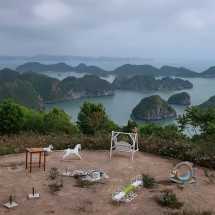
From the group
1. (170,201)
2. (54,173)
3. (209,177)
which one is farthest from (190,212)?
(54,173)

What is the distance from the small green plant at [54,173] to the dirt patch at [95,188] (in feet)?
0.34

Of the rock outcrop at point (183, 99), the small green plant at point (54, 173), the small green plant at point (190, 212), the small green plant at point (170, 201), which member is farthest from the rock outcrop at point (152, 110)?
the small green plant at point (190, 212)

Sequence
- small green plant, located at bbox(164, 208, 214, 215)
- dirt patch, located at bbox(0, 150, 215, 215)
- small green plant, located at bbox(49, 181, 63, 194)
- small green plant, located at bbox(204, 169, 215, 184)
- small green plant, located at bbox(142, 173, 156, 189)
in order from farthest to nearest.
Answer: small green plant, located at bbox(204, 169, 215, 184) < small green plant, located at bbox(142, 173, 156, 189) < small green plant, located at bbox(49, 181, 63, 194) < dirt patch, located at bbox(0, 150, 215, 215) < small green plant, located at bbox(164, 208, 214, 215)

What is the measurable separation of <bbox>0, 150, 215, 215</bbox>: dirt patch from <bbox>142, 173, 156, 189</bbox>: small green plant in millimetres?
127

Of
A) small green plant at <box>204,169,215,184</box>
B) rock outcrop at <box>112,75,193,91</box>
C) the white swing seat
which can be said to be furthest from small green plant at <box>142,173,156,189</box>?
rock outcrop at <box>112,75,193,91</box>

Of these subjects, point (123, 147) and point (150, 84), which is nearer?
point (123, 147)

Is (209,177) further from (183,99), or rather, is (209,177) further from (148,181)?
(183,99)

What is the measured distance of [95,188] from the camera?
7.60 metres

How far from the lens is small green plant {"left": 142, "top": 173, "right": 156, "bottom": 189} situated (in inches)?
305

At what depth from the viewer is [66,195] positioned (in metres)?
7.17

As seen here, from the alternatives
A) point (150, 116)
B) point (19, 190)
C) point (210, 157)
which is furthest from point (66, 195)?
point (150, 116)

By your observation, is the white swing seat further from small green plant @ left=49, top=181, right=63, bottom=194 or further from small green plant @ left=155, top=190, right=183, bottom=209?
small green plant @ left=155, top=190, right=183, bottom=209

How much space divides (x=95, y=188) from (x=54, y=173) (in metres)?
1.35

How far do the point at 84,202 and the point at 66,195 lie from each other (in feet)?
1.86
